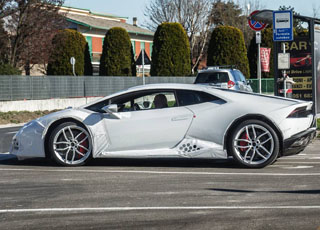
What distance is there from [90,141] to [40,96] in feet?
72.9

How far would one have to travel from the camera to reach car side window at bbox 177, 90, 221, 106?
927cm

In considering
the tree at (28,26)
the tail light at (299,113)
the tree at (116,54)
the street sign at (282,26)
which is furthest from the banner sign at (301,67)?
the tree at (116,54)

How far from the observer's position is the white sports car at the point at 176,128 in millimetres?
8930

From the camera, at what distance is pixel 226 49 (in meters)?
49.5

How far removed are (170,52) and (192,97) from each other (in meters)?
37.3

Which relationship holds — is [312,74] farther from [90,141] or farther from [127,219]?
[127,219]

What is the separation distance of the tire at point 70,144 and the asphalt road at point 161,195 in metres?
0.17

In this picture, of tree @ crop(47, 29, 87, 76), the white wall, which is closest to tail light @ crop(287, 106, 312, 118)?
the white wall

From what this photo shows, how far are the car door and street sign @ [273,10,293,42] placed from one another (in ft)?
19.3

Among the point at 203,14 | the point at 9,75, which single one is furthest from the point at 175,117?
the point at 203,14

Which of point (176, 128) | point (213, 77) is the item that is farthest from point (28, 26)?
point (176, 128)

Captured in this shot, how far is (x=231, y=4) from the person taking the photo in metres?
75.1

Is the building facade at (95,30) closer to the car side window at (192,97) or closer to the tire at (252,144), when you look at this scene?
the car side window at (192,97)

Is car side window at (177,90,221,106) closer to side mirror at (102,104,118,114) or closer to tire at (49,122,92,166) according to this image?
side mirror at (102,104,118,114)
